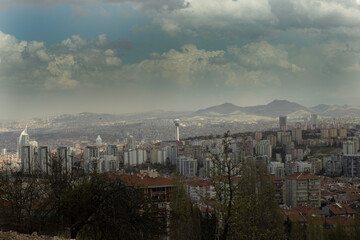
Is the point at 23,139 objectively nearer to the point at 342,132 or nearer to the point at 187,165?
the point at 187,165

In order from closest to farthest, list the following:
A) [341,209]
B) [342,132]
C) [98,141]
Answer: [341,209] → [98,141] → [342,132]

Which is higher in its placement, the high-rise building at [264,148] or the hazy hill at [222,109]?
the hazy hill at [222,109]

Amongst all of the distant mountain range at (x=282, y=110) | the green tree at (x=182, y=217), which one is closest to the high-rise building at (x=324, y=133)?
the distant mountain range at (x=282, y=110)

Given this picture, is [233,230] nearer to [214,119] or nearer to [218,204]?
[218,204]

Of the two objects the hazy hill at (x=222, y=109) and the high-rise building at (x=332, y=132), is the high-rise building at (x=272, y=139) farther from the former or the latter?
the hazy hill at (x=222, y=109)

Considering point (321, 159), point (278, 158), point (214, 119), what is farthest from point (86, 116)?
point (321, 159)

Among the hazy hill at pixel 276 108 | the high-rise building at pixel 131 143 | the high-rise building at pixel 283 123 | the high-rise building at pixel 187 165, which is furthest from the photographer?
the hazy hill at pixel 276 108

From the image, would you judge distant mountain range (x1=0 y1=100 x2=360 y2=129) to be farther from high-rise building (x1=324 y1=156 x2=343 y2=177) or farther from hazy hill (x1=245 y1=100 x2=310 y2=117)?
high-rise building (x1=324 y1=156 x2=343 y2=177)

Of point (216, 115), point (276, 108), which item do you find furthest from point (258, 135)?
point (276, 108)

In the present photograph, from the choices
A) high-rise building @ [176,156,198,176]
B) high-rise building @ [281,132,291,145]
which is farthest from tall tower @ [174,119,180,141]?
high-rise building @ [281,132,291,145]
